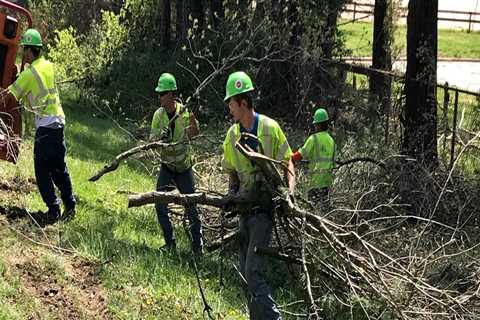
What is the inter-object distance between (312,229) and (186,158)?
190cm

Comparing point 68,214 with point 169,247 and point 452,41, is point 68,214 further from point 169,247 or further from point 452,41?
point 452,41

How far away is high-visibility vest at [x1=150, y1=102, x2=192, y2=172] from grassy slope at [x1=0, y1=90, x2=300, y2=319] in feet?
2.90

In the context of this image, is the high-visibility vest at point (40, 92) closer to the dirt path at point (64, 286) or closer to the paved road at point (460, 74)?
the dirt path at point (64, 286)

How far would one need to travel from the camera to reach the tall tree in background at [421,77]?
34.8 ft

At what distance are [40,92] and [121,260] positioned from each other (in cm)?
188

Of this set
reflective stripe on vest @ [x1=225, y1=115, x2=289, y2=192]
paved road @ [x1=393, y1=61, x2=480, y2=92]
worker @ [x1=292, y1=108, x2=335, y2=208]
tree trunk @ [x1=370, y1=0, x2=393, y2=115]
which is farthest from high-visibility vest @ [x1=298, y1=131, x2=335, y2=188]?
paved road @ [x1=393, y1=61, x2=480, y2=92]

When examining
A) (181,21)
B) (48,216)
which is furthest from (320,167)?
(181,21)

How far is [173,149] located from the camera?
743 cm

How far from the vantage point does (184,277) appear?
6887 mm

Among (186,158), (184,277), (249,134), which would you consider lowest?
(184,277)

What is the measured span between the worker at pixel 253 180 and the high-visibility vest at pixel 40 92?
2386mm

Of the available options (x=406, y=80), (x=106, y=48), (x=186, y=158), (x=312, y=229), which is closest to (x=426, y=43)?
(x=406, y=80)

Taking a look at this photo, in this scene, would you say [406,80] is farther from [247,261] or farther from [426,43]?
[247,261]

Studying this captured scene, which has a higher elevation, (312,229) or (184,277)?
(312,229)
